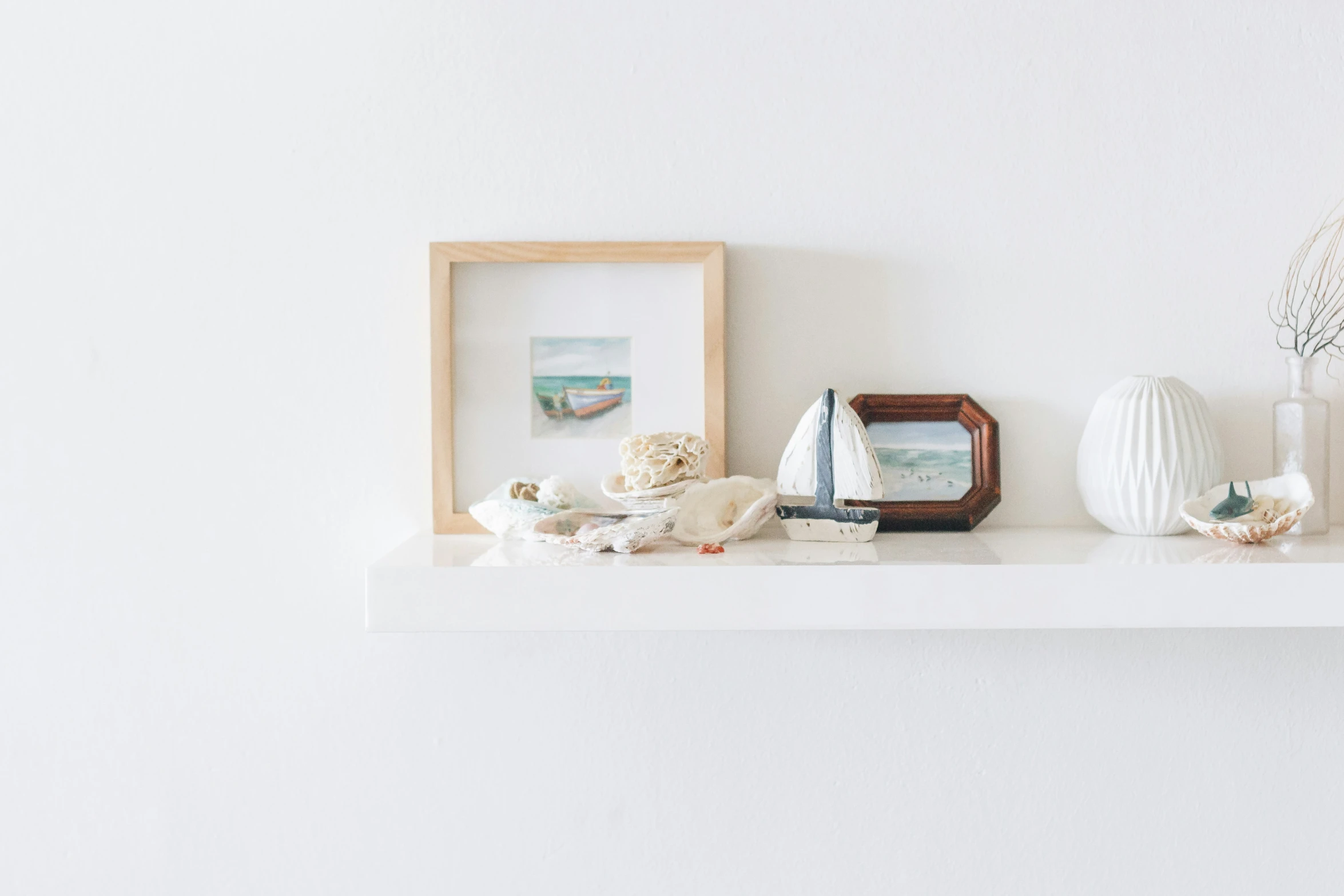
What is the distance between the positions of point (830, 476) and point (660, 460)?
0.12 m

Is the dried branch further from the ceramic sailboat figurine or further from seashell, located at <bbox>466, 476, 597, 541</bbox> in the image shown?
seashell, located at <bbox>466, 476, 597, 541</bbox>

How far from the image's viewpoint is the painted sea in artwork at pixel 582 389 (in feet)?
2.43

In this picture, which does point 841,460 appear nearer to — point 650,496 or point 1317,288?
point 650,496

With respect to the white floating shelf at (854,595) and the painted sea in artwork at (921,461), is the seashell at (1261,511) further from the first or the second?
the painted sea in artwork at (921,461)

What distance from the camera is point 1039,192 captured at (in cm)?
75

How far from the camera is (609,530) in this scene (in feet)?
2.03

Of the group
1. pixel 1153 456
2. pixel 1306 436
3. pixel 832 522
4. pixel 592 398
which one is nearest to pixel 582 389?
pixel 592 398

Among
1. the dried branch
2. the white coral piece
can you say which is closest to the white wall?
the dried branch

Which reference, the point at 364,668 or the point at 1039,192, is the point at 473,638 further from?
the point at 1039,192

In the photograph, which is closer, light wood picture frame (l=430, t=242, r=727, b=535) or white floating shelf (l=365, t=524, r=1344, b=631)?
white floating shelf (l=365, t=524, r=1344, b=631)

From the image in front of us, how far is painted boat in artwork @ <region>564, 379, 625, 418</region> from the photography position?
742mm

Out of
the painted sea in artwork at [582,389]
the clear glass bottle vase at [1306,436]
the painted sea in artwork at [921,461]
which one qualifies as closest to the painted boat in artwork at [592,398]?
the painted sea in artwork at [582,389]

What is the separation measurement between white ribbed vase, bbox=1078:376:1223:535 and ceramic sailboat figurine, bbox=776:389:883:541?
0.18 meters

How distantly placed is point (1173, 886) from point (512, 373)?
69 centimetres
